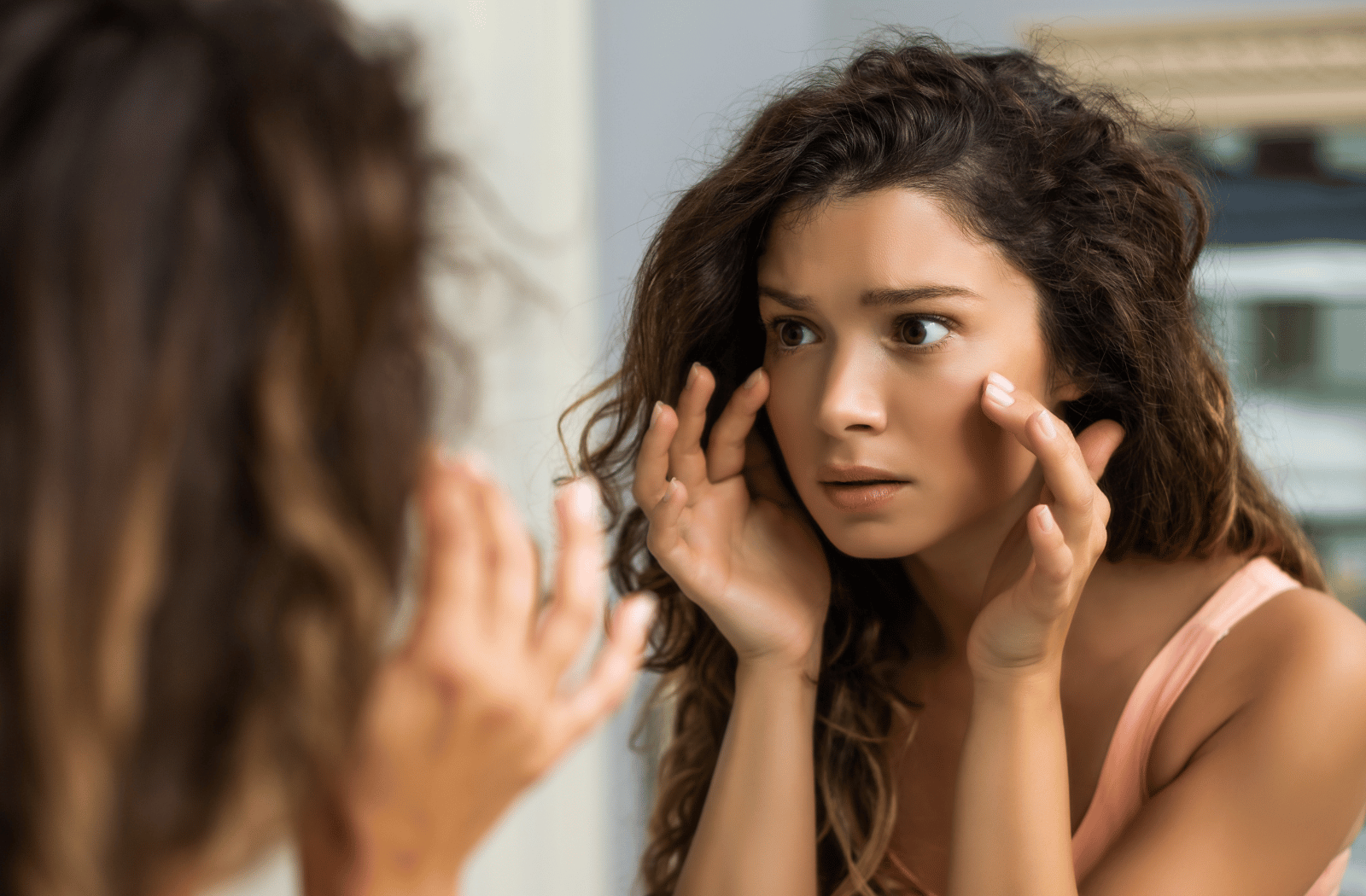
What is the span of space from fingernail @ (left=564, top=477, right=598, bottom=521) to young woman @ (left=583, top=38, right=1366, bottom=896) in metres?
0.31

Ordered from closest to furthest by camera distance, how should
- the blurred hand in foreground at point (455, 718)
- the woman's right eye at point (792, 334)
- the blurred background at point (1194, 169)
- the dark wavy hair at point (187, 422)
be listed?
the dark wavy hair at point (187, 422), the blurred hand in foreground at point (455, 718), the woman's right eye at point (792, 334), the blurred background at point (1194, 169)

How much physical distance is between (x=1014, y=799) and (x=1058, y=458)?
259 mm

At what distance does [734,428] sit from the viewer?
3.42ft

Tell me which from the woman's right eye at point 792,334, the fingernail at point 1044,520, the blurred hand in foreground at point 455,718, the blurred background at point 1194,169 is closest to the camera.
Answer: the blurred hand in foreground at point 455,718

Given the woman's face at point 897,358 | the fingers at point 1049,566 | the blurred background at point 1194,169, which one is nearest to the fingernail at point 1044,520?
the fingers at point 1049,566

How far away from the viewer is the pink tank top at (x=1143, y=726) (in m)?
0.97

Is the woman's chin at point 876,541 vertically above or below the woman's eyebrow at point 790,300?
below

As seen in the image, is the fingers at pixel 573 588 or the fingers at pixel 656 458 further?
the fingers at pixel 656 458

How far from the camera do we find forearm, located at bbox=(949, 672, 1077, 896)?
2.80 feet

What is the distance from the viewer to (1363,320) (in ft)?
6.99

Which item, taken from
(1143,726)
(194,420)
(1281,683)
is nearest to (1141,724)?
(1143,726)

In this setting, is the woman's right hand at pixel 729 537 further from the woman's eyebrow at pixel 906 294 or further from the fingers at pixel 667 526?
the woman's eyebrow at pixel 906 294

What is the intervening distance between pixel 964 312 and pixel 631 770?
1367 mm

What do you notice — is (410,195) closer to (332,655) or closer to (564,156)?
(332,655)
